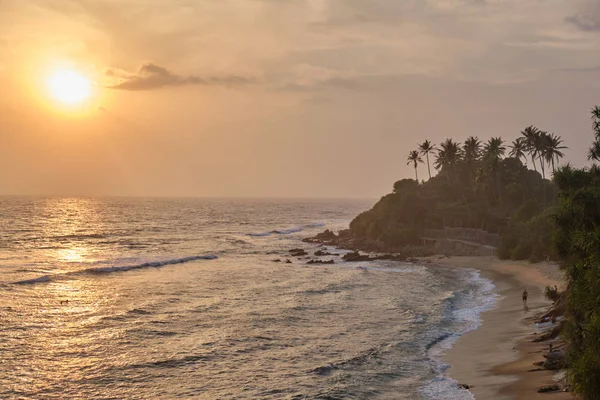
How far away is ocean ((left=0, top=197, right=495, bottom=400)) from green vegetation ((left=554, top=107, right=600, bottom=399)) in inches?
257

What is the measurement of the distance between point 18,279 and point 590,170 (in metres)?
55.8

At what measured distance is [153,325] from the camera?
40.7 m

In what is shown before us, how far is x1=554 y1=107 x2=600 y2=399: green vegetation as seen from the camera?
61.8 ft

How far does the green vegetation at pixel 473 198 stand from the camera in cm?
9750

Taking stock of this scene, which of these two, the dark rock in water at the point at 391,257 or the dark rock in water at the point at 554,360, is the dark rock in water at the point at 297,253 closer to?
the dark rock in water at the point at 391,257

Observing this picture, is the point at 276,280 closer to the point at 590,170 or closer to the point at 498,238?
the point at 590,170

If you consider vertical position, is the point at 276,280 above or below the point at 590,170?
below

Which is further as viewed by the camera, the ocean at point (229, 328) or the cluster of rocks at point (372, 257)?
the cluster of rocks at point (372, 257)

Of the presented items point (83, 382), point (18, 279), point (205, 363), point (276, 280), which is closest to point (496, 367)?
point (205, 363)

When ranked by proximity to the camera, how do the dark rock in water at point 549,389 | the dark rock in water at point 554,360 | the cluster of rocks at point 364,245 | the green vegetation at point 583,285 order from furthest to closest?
the cluster of rocks at point 364,245 → the dark rock in water at point 554,360 → the dark rock in water at point 549,389 → the green vegetation at point 583,285

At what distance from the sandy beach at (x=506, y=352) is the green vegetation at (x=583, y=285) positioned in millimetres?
2812

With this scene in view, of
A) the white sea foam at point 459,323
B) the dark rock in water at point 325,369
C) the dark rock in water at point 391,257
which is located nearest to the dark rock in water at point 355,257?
the dark rock in water at point 391,257

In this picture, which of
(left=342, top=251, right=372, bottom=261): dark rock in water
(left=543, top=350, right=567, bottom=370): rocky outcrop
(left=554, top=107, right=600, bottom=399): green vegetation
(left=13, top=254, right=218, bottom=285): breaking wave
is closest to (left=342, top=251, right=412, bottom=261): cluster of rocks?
(left=342, top=251, right=372, bottom=261): dark rock in water

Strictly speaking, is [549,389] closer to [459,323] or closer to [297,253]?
[459,323]
